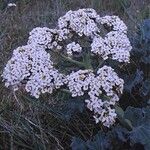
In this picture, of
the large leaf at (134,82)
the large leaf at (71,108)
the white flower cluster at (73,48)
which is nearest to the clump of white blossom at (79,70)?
the white flower cluster at (73,48)

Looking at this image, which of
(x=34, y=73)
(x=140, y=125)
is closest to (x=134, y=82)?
(x=140, y=125)

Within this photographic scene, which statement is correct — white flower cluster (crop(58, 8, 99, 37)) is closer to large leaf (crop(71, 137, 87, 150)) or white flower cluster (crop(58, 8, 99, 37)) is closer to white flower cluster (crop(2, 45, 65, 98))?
white flower cluster (crop(2, 45, 65, 98))

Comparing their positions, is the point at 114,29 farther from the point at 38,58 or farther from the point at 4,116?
the point at 4,116

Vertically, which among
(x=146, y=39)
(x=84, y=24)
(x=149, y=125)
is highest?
(x=84, y=24)

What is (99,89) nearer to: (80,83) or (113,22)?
(80,83)

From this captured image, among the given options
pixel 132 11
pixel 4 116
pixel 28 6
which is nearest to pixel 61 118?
pixel 4 116

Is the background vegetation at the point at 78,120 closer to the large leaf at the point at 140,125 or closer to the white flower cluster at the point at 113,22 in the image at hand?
the large leaf at the point at 140,125
